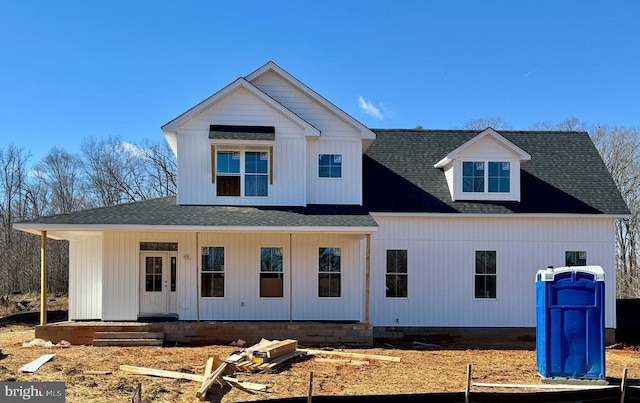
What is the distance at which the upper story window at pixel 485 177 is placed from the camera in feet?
62.4

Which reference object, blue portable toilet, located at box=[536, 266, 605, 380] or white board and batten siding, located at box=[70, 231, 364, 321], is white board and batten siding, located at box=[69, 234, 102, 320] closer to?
white board and batten siding, located at box=[70, 231, 364, 321]

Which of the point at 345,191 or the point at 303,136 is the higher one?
the point at 303,136

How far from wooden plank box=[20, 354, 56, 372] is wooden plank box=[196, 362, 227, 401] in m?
3.97

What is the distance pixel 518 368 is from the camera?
13570mm

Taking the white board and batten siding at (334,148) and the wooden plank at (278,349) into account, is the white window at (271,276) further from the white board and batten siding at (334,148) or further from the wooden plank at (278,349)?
the wooden plank at (278,349)

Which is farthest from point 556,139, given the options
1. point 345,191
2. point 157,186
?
point 157,186

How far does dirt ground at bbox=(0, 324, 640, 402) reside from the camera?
10.6 meters

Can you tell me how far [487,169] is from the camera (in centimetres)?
1906

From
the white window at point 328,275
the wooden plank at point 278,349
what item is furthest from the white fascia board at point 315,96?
the wooden plank at point 278,349

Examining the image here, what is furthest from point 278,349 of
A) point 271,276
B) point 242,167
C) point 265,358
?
point 242,167

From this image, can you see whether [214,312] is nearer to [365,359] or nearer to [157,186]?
[365,359]

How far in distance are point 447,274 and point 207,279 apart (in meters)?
7.33

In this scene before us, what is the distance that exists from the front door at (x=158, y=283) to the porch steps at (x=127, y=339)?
177cm

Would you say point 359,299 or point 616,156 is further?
point 616,156
